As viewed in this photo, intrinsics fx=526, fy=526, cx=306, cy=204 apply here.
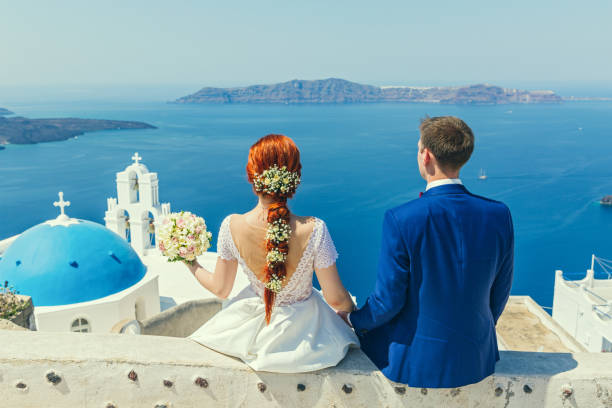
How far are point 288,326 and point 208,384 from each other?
456mm

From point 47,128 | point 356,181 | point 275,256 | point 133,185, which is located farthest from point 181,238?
point 47,128

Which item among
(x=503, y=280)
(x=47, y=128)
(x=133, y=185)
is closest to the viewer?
(x=503, y=280)

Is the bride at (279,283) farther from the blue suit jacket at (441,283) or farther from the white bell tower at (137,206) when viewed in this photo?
the white bell tower at (137,206)

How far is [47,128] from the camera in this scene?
369 feet

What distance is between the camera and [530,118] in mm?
155500

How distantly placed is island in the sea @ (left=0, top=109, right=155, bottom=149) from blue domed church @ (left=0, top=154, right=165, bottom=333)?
100737 millimetres

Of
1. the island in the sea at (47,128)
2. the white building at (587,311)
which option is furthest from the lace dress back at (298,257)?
the island in the sea at (47,128)

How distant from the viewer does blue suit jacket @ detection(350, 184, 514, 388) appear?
7.29 feet

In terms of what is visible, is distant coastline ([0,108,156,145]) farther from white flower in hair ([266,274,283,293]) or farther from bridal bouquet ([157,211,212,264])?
white flower in hair ([266,274,283,293])

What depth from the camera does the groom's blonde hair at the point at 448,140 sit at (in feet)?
7.23

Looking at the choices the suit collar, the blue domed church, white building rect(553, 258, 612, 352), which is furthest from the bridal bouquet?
white building rect(553, 258, 612, 352)

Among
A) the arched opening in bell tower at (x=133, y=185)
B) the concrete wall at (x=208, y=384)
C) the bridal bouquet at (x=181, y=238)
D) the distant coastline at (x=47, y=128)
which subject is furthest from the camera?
the distant coastline at (x=47, y=128)

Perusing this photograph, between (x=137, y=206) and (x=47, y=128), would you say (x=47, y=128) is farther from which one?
(x=137, y=206)

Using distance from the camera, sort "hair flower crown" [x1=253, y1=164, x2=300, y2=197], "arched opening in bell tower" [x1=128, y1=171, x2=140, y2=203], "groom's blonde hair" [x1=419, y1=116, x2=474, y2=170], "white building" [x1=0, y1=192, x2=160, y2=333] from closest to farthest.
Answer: "groom's blonde hair" [x1=419, y1=116, x2=474, y2=170] < "hair flower crown" [x1=253, y1=164, x2=300, y2=197] < "white building" [x1=0, y1=192, x2=160, y2=333] < "arched opening in bell tower" [x1=128, y1=171, x2=140, y2=203]
